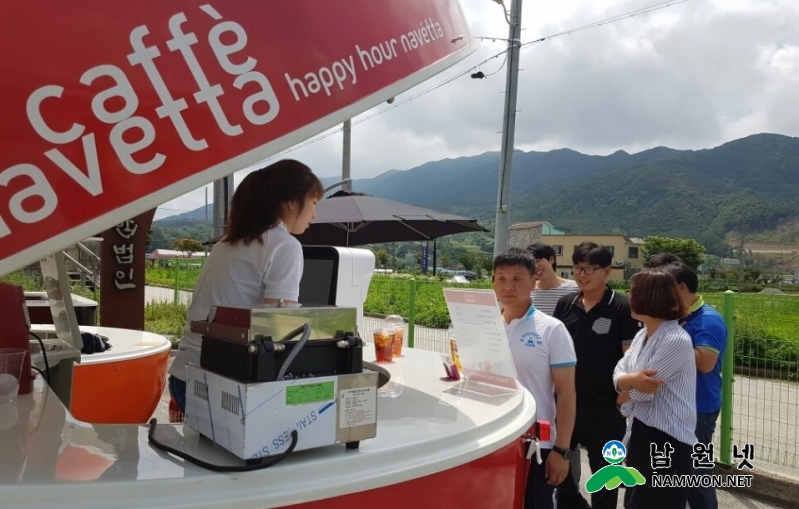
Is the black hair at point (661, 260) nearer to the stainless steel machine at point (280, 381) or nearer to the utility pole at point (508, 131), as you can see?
the stainless steel machine at point (280, 381)

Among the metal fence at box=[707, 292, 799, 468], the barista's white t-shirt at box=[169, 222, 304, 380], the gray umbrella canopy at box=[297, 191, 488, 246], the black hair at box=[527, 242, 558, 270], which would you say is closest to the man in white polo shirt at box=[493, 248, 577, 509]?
the barista's white t-shirt at box=[169, 222, 304, 380]

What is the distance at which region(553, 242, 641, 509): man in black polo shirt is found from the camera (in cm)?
307

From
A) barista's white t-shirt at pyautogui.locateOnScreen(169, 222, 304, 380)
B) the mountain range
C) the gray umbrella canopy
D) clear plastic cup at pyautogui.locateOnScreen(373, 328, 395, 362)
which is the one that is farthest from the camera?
the mountain range

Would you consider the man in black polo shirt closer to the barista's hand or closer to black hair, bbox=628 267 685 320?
black hair, bbox=628 267 685 320

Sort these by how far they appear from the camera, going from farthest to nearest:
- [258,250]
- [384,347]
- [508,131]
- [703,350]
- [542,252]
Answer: [508,131], [542,252], [703,350], [384,347], [258,250]

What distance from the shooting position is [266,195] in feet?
5.82

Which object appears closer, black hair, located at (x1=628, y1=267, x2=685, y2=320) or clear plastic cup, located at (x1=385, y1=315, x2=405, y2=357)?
black hair, located at (x1=628, y1=267, x2=685, y2=320)

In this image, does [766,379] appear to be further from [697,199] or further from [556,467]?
[697,199]

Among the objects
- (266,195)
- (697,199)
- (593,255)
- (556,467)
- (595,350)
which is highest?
(697,199)

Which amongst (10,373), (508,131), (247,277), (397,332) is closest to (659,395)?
(397,332)

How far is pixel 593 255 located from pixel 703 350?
0.75 meters

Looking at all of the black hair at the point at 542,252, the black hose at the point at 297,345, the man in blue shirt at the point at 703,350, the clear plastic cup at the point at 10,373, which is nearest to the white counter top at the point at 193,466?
the clear plastic cup at the point at 10,373

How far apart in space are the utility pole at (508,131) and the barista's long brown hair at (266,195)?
6495 mm

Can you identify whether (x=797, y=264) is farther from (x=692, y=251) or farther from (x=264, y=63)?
(x=264, y=63)
